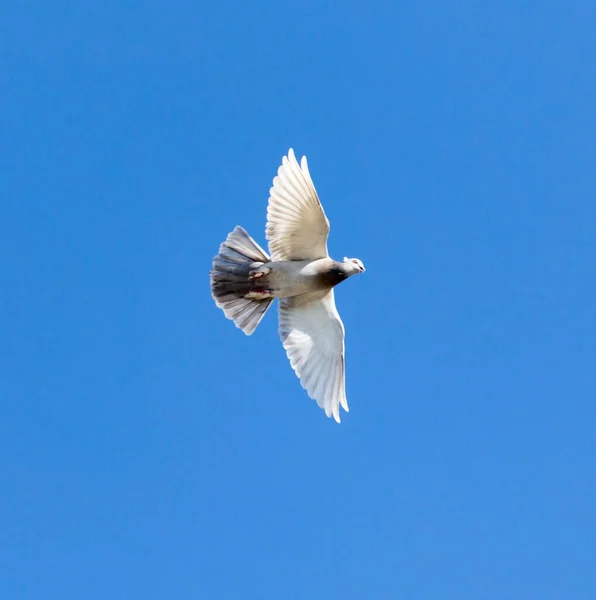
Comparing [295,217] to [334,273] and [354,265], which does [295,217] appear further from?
[354,265]

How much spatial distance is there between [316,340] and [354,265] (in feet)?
4.17

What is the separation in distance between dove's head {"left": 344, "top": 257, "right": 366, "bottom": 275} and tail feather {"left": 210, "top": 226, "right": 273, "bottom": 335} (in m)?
1.14

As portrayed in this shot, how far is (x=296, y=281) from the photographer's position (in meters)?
14.6

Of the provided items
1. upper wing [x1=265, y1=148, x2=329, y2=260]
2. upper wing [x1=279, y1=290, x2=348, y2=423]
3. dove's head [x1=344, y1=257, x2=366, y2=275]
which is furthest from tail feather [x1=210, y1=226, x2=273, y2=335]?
dove's head [x1=344, y1=257, x2=366, y2=275]

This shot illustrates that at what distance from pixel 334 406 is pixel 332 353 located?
2.66ft

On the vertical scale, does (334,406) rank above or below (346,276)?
below

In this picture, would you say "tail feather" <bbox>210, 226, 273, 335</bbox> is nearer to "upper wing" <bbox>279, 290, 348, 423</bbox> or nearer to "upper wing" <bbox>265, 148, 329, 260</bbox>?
"upper wing" <bbox>265, 148, 329, 260</bbox>

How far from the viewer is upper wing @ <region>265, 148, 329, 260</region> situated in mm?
13773

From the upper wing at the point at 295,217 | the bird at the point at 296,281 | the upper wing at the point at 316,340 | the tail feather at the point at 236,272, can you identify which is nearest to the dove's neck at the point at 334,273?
the bird at the point at 296,281

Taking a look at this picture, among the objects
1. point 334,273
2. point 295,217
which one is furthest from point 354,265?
point 295,217

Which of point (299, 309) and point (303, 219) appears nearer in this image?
point (303, 219)

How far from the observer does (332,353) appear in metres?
15.2

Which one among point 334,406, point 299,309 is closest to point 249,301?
point 299,309

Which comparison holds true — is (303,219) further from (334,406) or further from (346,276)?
(334,406)
